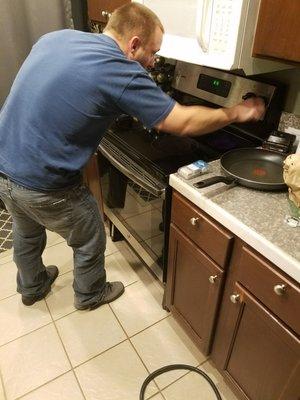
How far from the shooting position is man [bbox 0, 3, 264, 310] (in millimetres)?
880

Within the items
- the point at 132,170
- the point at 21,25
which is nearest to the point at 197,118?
the point at 132,170

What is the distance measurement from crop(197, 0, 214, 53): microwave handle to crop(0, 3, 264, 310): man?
0.48 ft

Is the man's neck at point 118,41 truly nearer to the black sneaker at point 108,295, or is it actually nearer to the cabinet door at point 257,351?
the cabinet door at point 257,351

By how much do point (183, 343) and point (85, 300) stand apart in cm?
51

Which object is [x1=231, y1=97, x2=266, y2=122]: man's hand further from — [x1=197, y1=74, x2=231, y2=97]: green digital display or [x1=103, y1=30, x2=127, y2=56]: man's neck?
[x1=103, y1=30, x2=127, y2=56]: man's neck

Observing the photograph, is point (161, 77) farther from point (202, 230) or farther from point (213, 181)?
point (202, 230)

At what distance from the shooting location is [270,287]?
79cm

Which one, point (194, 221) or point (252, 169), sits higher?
point (252, 169)

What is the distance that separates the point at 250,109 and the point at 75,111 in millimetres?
592

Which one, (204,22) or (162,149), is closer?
(204,22)

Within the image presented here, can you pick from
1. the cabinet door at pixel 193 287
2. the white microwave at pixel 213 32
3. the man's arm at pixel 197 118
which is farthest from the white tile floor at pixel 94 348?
the white microwave at pixel 213 32

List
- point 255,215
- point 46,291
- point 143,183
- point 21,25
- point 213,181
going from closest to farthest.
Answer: point 255,215 < point 213,181 < point 143,183 < point 46,291 < point 21,25

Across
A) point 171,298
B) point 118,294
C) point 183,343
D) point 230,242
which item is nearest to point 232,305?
point 230,242

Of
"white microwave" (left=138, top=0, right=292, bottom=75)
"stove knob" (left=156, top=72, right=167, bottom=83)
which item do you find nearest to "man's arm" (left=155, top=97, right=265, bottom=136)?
"white microwave" (left=138, top=0, right=292, bottom=75)
